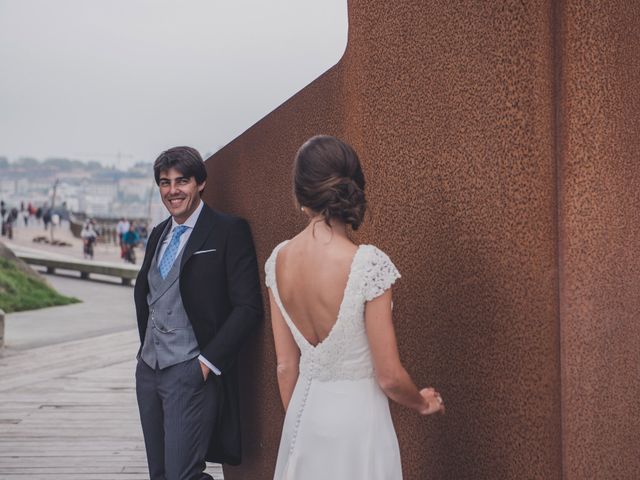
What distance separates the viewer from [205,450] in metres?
3.26

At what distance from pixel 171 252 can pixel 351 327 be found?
1.66 metres

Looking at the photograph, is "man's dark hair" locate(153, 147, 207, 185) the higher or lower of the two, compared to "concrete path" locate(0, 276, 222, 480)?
higher

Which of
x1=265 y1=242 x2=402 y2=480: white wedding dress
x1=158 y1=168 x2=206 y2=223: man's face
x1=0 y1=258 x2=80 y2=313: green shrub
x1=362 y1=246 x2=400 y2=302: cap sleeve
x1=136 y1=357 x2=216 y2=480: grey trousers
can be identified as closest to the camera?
x1=362 y1=246 x2=400 y2=302: cap sleeve

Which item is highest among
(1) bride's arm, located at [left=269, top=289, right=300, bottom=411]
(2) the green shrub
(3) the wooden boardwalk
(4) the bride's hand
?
(1) bride's arm, located at [left=269, top=289, right=300, bottom=411]

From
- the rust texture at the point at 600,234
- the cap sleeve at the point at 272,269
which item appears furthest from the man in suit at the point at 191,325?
the rust texture at the point at 600,234

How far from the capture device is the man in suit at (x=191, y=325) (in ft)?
10.4

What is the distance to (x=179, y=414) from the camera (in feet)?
10.3

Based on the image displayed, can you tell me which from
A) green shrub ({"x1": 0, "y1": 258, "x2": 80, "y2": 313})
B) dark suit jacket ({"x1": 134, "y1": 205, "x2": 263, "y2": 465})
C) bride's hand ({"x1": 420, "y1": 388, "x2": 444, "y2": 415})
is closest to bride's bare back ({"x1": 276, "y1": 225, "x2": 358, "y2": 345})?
bride's hand ({"x1": 420, "y1": 388, "x2": 444, "y2": 415})

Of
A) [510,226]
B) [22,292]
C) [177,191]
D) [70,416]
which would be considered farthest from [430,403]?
[22,292]

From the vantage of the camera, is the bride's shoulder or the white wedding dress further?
the white wedding dress

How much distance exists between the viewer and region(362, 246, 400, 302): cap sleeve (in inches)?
69.3

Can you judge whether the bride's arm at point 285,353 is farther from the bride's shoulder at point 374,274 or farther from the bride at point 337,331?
the bride's shoulder at point 374,274

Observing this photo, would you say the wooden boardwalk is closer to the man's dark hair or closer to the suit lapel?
the suit lapel

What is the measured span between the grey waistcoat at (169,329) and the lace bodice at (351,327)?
4.14ft
